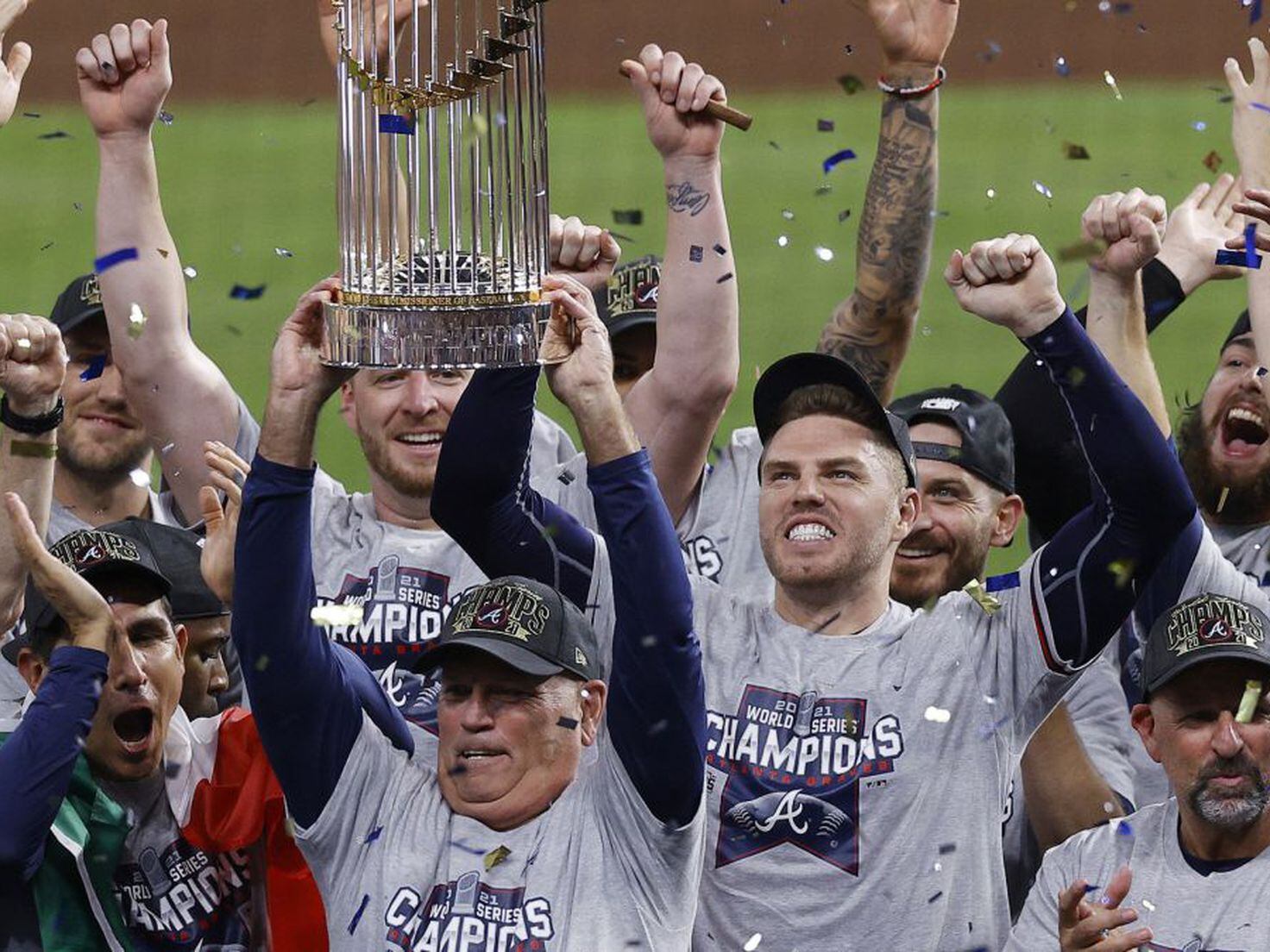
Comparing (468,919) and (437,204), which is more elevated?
(437,204)

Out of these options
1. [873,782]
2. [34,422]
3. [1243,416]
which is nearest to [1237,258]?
[1243,416]

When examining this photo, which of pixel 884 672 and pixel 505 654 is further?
pixel 884 672

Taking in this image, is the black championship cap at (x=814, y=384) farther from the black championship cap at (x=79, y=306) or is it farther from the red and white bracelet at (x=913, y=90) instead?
the black championship cap at (x=79, y=306)

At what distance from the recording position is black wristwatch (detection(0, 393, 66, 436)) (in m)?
4.45

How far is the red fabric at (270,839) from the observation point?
13.3 ft

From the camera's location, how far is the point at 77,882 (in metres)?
4.00

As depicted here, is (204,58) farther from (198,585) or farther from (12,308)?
(198,585)

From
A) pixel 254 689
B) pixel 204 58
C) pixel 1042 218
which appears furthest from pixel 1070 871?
pixel 204 58

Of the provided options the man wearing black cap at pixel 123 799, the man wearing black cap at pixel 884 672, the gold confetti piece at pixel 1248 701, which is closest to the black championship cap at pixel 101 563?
the man wearing black cap at pixel 123 799

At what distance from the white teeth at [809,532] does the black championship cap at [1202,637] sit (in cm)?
63

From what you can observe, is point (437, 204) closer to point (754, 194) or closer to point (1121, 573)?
point (1121, 573)

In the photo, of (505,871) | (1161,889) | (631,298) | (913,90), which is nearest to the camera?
(505,871)

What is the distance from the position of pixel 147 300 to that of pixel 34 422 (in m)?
0.53

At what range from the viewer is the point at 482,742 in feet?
12.8
